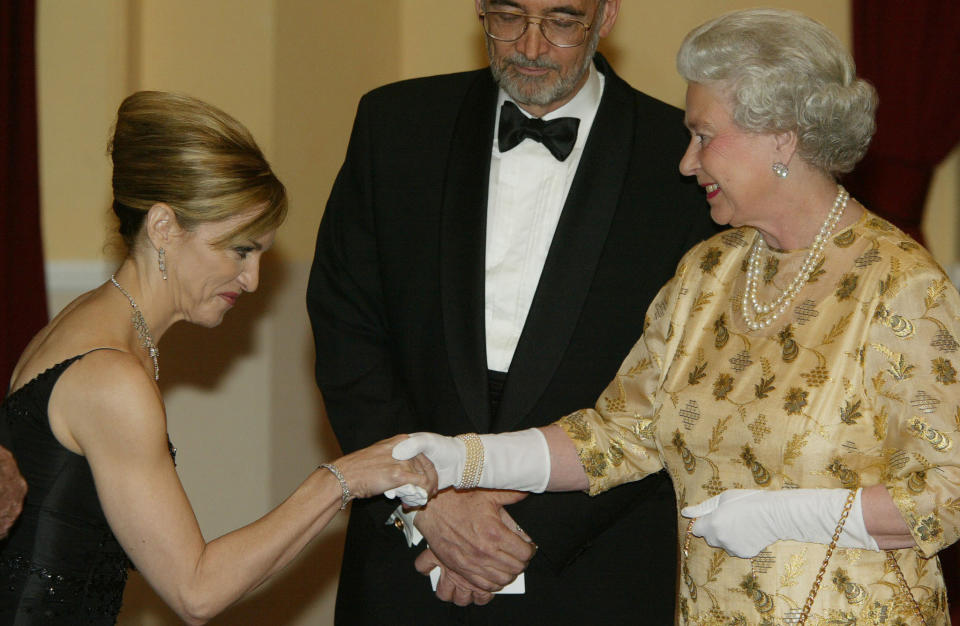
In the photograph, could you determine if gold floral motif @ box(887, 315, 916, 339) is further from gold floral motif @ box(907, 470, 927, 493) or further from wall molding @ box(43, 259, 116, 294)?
wall molding @ box(43, 259, 116, 294)

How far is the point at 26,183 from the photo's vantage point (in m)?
3.38

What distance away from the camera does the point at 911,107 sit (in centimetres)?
358

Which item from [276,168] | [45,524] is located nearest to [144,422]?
[45,524]

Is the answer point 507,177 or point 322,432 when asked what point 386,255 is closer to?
point 507,177

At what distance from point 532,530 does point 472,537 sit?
0.12 meters

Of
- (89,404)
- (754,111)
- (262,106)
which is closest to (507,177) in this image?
(754,111)

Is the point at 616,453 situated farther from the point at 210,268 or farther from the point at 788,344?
the point at 210,268

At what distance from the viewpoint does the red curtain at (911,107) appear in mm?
3562

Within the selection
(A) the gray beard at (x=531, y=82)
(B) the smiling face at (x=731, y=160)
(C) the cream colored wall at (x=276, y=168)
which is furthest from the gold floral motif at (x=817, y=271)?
(C) the cream colored wall at (x=276, y=168)

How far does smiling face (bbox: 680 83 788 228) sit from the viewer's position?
2.06 meters

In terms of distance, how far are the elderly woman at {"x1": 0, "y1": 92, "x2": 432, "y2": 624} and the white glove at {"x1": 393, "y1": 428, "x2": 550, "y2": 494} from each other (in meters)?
0.06

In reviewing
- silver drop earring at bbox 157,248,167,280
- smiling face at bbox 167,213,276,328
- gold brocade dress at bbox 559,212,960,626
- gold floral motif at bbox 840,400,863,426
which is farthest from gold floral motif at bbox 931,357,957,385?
silver drop earring at bbox 157,248,167,280

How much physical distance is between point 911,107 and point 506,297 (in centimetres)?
176

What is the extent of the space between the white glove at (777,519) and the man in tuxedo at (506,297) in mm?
429
